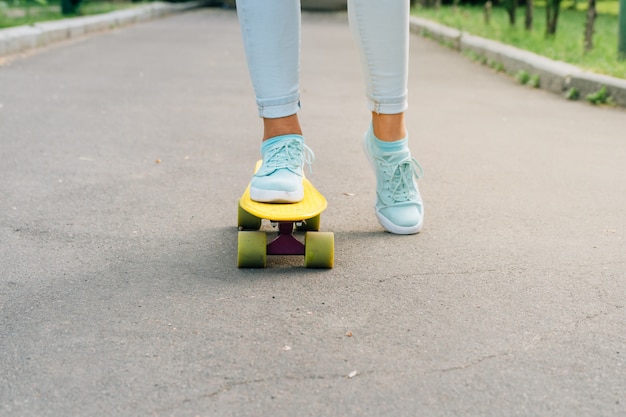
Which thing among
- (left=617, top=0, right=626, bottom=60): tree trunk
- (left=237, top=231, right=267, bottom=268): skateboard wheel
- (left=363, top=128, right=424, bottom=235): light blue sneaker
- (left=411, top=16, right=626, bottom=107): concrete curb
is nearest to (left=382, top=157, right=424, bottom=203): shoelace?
(left=363, top=128, right=424, bottom=235): light blue sneaker

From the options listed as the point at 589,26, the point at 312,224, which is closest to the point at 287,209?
the point at 312,224

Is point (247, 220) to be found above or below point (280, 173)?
below

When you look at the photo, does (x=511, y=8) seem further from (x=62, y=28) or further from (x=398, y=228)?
(x=398, y=228)

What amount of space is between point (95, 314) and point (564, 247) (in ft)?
4.33

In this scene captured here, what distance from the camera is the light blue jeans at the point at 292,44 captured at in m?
2.34

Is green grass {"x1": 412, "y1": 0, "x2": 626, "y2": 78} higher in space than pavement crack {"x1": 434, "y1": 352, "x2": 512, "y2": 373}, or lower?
lower

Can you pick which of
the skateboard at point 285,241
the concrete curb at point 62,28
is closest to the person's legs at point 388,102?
the skateboard at point 285,241

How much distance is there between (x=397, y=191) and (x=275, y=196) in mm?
455

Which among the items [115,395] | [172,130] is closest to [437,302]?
[115,395]

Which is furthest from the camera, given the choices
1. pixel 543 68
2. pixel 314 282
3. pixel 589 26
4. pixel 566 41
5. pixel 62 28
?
pixel 62 28

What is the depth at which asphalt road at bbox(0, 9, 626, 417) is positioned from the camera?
158 cm

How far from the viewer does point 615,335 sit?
1.85 metres

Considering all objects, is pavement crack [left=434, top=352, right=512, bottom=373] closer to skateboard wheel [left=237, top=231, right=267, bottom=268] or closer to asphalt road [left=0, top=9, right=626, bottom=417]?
asphalt road [left=0, top=9, right=626, bottom=417]

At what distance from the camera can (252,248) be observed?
2221mm
